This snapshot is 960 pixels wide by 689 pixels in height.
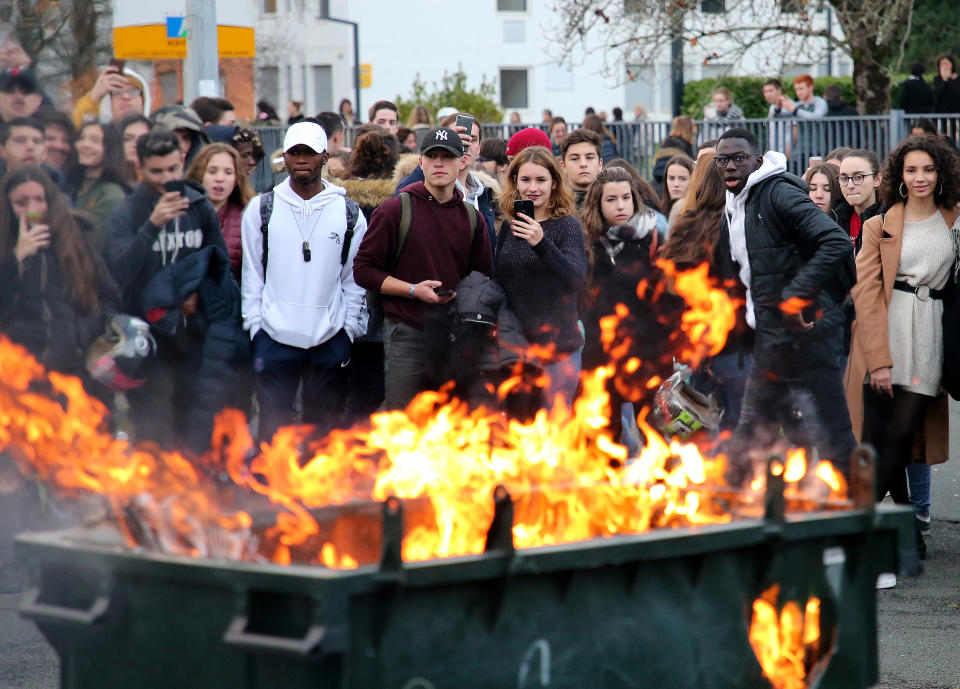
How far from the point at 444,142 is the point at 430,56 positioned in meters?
39.8

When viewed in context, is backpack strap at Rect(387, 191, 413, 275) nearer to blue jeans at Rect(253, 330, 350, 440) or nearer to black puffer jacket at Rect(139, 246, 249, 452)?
blue jeans at Rect(253, 330, 350, 440)

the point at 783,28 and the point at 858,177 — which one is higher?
the point at 783,28

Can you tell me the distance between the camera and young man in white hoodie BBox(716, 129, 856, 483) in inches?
254

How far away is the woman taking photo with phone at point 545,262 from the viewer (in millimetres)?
6820

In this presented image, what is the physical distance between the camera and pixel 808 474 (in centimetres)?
463

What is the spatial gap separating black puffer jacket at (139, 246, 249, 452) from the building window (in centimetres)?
4188

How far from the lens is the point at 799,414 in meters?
6.62

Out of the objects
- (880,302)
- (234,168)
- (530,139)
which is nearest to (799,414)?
(880,302)

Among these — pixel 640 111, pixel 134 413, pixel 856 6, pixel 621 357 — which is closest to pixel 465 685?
pixel 134 413

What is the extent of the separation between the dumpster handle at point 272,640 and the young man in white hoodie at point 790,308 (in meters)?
3.90

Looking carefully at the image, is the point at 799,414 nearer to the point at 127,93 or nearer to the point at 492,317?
the point at 492,317

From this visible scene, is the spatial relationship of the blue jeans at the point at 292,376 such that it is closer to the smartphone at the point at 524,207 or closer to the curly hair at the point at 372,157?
the smartphone at the point at 524,207

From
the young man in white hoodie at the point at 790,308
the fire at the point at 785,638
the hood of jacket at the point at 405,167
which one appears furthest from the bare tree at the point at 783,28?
the fire at the point at 785,638

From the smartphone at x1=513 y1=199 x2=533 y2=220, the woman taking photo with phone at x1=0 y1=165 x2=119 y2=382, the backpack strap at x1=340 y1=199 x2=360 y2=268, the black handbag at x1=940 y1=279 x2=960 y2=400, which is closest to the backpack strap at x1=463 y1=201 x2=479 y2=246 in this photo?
the smartphone at x1=513 y1=199 x2=533 y2=220
